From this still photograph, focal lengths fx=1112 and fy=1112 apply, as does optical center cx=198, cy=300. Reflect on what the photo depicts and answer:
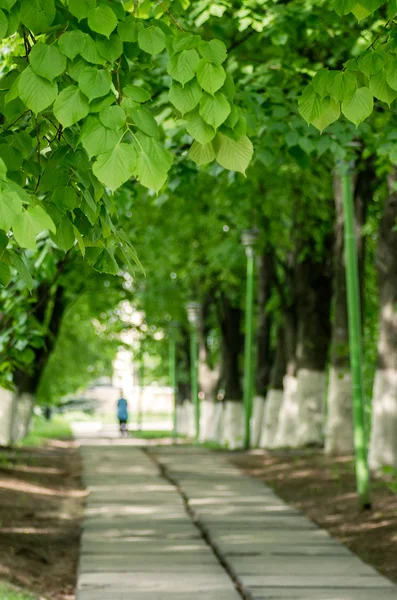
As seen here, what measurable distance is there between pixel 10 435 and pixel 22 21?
20.9m

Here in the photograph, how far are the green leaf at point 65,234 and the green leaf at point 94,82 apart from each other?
0.62 metres

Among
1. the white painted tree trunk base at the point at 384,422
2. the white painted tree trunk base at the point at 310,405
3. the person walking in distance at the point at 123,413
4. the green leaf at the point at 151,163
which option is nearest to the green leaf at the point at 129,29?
the green leaf at the point at 151,163

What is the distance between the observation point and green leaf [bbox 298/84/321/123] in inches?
154

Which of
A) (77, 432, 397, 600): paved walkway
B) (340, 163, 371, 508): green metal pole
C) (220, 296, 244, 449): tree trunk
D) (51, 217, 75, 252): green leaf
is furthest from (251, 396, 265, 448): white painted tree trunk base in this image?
(51, 217, 75, 252): green leaf

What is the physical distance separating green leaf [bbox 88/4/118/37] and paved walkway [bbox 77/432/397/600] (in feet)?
15.0

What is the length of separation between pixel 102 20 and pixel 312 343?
1852 cm

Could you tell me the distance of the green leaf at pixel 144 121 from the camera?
344 centimetres

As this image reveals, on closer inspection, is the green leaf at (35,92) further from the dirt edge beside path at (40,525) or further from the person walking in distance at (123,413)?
the person walking in distance at (123,413)

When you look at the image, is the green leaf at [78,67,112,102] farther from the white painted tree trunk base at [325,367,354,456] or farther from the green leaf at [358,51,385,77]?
the white painted tree trunk base at [325,367,354,456]

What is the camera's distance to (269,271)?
26.5 meters

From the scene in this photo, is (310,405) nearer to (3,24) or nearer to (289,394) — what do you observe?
(289,394)

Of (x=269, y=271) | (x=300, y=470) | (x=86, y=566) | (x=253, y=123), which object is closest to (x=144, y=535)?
(x=86, y=566)

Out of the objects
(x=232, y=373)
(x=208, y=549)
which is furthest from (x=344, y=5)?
(x=232, y=373)

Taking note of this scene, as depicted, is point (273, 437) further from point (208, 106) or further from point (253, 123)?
point (208, 106)
